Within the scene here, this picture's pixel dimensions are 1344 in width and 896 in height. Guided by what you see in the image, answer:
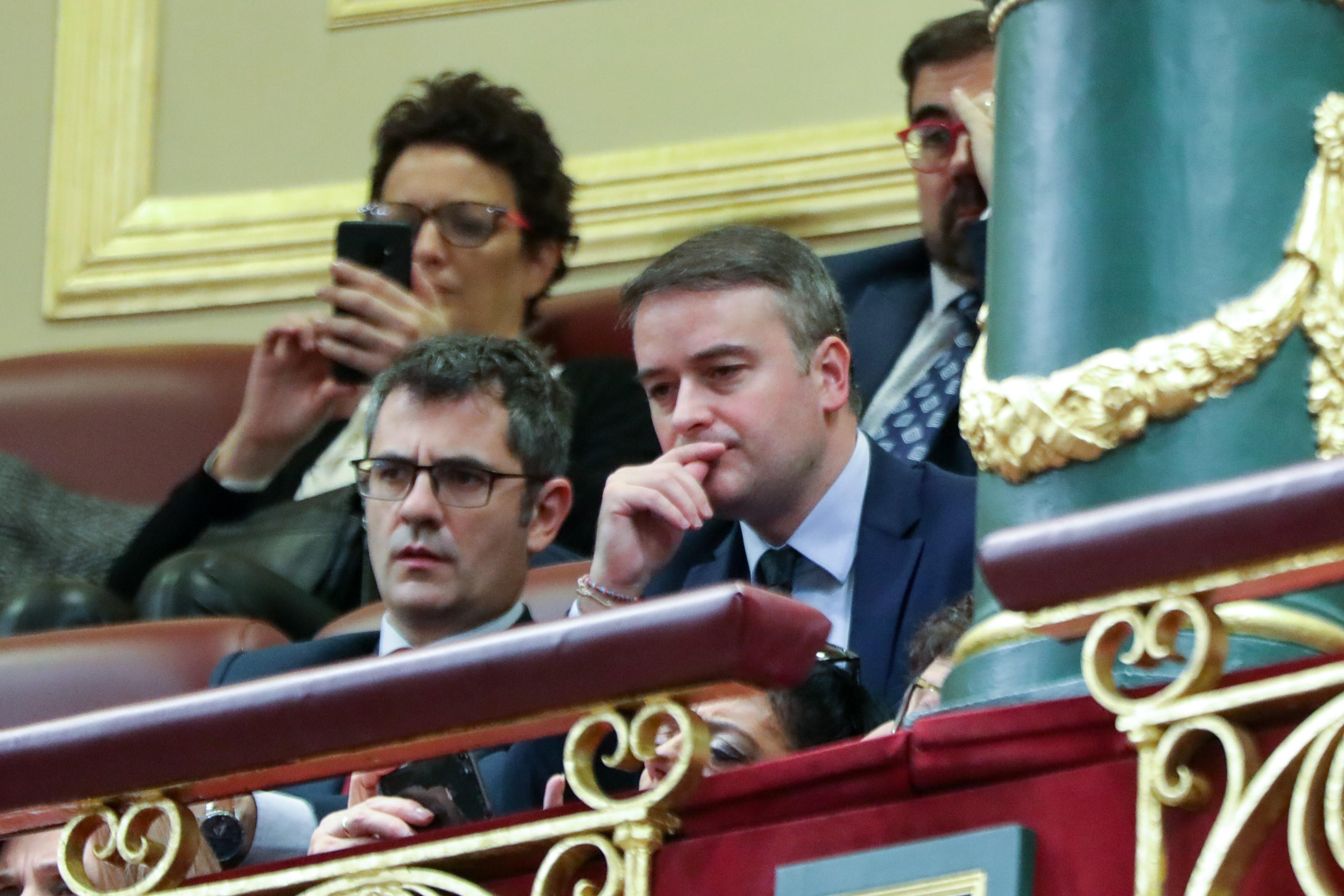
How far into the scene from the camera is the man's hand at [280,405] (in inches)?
111

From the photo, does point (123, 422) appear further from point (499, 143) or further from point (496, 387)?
point (496, 387)

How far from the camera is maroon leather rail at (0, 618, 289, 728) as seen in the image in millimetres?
2354

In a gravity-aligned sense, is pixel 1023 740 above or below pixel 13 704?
below

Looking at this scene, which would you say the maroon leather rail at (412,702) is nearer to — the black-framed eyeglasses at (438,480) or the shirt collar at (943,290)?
the black-framed eyeglasses at (438,480)

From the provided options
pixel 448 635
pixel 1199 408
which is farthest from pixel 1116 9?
pixel 448 635

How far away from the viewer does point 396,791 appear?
1.40 metres

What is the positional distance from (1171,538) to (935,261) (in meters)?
1.79

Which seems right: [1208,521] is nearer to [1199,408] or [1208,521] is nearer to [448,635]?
[1199,408]

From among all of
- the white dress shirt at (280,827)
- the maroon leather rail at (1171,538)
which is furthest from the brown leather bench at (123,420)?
the maroon leather rail at (1171,538)

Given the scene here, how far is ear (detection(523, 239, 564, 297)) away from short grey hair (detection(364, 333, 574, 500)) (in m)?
0.61

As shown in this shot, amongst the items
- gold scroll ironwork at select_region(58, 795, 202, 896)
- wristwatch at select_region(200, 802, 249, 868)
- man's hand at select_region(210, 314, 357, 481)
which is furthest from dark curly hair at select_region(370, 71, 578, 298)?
gold scroll ironwork at select_region(58, 795, 202, 896)

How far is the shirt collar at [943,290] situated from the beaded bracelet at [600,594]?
887 millimetres

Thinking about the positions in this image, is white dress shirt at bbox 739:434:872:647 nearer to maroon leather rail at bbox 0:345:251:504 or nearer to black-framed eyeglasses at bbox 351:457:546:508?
black-framed eyeglasses at bbox 351:457:546:508

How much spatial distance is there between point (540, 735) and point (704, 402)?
95 cm
